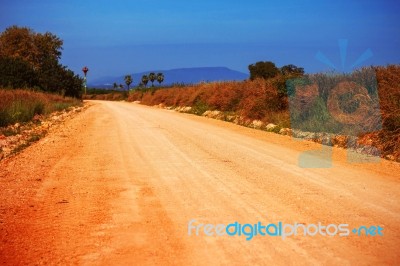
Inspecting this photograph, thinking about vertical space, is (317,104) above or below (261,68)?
below

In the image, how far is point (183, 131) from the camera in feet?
49.3

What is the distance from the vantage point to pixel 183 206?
564 cm

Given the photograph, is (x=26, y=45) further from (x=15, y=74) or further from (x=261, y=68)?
(x=261, y=68)

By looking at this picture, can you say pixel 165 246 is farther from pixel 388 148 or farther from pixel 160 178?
pixel 388 148

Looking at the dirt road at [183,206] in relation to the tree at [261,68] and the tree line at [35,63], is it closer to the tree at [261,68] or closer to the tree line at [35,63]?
the tree line at [35,63]

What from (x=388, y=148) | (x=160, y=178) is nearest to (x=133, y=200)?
(x=160, y=178)

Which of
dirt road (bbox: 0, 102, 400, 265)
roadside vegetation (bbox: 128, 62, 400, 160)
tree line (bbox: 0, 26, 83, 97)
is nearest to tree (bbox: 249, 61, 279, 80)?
tree line (bbox: 0, 26, 83, 97)

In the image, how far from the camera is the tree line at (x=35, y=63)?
126 feet

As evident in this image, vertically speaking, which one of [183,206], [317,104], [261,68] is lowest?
[183,206]

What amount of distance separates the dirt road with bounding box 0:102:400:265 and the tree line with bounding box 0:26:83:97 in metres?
31.9

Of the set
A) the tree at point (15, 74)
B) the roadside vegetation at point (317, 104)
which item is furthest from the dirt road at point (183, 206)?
the tree at point (15, 74)

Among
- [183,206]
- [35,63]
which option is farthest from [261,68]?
[183,206]

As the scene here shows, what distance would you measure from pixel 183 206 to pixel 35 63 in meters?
59.4

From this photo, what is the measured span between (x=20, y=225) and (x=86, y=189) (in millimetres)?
1679
